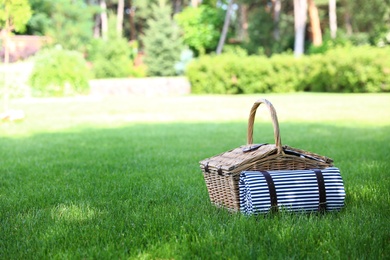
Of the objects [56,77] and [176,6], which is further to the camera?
[176,6]

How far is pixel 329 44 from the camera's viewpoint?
3603cm

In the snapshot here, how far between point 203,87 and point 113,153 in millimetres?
22425

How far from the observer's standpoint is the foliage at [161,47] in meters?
45.3

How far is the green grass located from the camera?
3.50 m

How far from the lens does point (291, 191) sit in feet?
14.0

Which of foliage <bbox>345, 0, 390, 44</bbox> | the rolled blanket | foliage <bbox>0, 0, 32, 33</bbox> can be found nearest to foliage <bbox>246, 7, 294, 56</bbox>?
foliage <bbox>345, 0, 390, 44</bbox>

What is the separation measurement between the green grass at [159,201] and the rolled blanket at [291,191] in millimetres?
100

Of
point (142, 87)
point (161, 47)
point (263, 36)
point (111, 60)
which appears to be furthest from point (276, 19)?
point (142, 87)

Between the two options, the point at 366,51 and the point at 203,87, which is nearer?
the point at 366,51

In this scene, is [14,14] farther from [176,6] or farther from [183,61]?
[176,6]

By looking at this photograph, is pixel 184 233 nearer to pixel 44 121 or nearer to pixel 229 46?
pixel 44 121

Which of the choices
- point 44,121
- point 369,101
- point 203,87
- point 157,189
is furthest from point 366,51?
point 157,189

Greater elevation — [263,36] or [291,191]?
[291,191]

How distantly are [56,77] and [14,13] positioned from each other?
11.4 m
